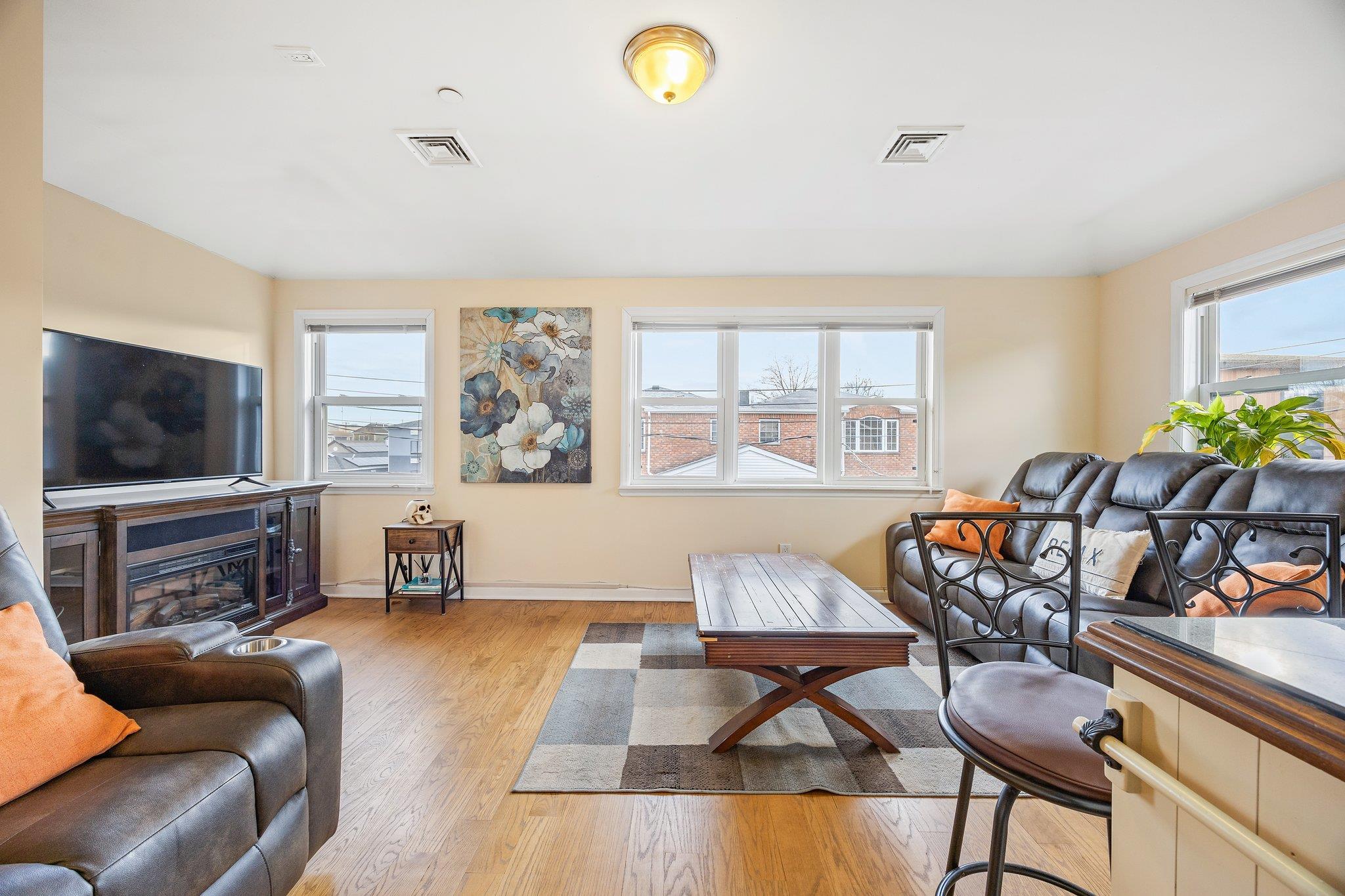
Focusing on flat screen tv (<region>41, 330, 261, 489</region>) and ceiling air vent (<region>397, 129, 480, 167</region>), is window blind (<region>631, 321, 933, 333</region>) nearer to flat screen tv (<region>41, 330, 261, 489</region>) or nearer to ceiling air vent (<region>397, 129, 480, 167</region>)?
ceiling air vent (<region>397, 129, 480, 167</region>)

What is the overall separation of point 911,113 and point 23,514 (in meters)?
3.44

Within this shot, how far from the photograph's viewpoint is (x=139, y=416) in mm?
2826

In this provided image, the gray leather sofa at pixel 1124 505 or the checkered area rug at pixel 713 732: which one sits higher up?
the gray leather sofa at pixel 1124 505

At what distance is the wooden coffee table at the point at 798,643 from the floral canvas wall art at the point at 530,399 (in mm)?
1937

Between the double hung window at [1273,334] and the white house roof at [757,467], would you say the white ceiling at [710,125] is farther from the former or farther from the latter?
the white house roof at [757,467]

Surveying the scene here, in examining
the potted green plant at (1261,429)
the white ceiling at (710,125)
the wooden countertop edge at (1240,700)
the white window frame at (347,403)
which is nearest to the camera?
the wooden countertop edge at (1240,700)

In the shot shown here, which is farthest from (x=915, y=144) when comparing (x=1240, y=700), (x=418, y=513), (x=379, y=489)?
(x=379, y=489)

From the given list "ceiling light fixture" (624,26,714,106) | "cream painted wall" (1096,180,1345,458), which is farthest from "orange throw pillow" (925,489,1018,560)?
"ceiling light fixture" (624,26,714,106)

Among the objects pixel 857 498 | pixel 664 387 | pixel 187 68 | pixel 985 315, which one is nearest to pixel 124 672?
pixel 187 68

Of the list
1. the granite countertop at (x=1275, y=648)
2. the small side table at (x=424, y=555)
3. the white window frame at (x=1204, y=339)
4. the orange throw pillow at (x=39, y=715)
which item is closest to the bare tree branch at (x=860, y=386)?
the white window frame at (x=1204, y=339)

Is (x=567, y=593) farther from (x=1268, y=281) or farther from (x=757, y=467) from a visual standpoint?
Result: (x=1268, y=281)

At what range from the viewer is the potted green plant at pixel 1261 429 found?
2.40 m

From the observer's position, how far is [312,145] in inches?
105

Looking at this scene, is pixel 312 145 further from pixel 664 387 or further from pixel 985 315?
pixel 985 315
